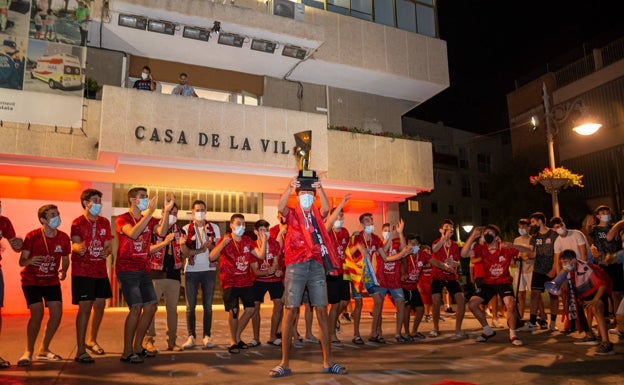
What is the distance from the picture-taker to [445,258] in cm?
871

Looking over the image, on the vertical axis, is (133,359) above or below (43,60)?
below

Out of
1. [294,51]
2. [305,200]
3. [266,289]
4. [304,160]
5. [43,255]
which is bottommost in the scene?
[266,289]

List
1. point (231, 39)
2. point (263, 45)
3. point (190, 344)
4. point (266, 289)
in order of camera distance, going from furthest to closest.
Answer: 1. point (263, 45)
2. point (231, 39)
3. point (266, 289)
4. point (190, 344)

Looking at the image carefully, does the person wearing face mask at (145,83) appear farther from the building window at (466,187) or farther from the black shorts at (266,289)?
the building window at (466,187)

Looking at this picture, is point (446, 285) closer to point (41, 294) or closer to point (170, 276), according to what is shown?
point (170, 276)

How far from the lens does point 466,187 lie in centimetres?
4425

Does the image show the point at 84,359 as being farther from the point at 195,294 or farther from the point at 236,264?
the point at 236,264

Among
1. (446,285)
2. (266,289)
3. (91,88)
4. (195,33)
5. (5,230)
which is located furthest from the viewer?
(195,33)

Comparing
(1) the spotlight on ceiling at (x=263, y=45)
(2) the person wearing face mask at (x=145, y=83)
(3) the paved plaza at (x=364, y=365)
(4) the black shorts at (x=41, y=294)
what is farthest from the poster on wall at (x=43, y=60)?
(4) the black shorts at (x=41, y=294)

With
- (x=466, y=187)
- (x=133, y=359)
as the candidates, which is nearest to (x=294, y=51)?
(x=133, y=359)

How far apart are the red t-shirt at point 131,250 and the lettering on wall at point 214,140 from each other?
7.06m

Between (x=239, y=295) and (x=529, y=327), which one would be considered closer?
(x=239, y=295)

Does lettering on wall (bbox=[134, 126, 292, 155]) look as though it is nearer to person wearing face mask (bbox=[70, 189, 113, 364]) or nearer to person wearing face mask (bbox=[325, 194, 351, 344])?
person wearing face mask (bbox=[325, 194, 351, 344])

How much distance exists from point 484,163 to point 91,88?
39722mm
